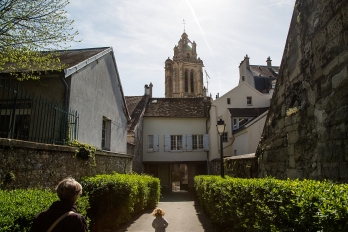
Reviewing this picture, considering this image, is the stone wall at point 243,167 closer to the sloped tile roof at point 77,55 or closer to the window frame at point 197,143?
A: the sloped tile roof at point 77,55

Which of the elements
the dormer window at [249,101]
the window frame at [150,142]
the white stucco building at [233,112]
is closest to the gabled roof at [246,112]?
the white stucco building at [233,112]

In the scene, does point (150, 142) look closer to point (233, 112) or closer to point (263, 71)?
point (233, 112)

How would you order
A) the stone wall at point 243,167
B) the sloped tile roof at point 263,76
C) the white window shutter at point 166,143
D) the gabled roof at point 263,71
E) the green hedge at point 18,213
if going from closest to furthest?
1. the green hedge at point 18,213
2. the stone wall at point 243,167
3. the white window shutter at point 166,143
4. the sloped tile roof at point 263,76
5. the gabled roof at point 263,71

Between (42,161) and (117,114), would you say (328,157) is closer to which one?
(42,161)

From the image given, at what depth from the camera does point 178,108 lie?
91.5 feet

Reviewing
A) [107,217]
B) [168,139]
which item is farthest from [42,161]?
[168,139]

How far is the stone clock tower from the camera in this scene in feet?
182

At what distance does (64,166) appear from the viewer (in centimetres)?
685

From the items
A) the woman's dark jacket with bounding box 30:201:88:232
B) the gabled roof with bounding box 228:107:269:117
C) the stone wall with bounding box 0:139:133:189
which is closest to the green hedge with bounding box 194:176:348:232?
the woman's dark jacket with bounding box 30:201:88:232

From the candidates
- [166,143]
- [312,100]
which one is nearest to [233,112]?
[166,143]

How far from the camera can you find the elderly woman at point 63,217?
269 centimetres

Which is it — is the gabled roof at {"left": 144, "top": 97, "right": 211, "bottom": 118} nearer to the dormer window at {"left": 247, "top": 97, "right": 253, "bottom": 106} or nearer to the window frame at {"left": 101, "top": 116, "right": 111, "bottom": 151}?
the dormer window at {"left": 247, "top": 97, "right": 253, "bottom": 106}

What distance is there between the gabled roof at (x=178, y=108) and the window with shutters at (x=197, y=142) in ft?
6.75

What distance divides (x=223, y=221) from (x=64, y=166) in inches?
165
